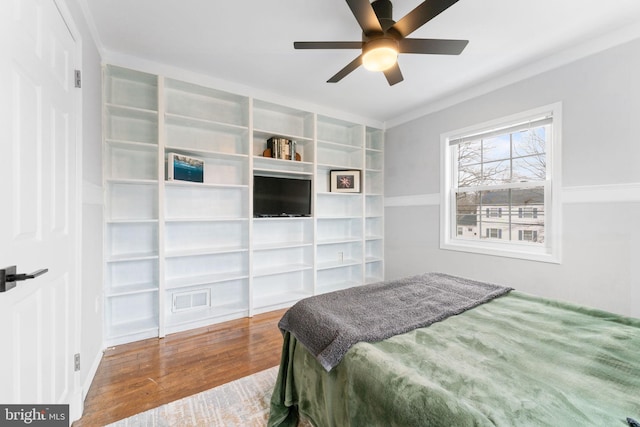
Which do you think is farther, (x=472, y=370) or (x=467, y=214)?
(x=467, y=214)

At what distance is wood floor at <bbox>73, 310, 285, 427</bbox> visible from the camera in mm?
1666

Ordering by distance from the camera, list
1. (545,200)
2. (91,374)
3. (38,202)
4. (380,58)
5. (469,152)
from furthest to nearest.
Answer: (469,152) → (545,200) → (91,374) → (380,58) → (38,202)

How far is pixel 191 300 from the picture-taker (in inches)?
113

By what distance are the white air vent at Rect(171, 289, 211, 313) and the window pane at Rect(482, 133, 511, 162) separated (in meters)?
3.56

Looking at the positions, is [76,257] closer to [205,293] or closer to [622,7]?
[205,293]

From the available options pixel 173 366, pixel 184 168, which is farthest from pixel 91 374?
pixel 184 168

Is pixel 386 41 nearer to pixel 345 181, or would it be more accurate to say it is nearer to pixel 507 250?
pixel 345 181

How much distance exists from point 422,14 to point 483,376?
1.75m

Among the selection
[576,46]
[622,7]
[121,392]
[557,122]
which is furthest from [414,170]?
[121,392]

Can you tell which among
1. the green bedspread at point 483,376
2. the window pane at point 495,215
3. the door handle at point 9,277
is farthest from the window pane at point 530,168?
the door handle at point 9,277

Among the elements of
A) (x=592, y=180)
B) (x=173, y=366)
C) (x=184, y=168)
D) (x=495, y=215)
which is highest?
(x=184, y=168)

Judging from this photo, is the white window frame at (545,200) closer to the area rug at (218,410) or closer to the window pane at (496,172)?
the window pane at (496,172)

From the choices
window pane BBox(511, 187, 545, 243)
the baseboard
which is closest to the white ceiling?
window pane BBox(511, 187, 545, 243)

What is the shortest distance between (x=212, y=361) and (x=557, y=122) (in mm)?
3673
